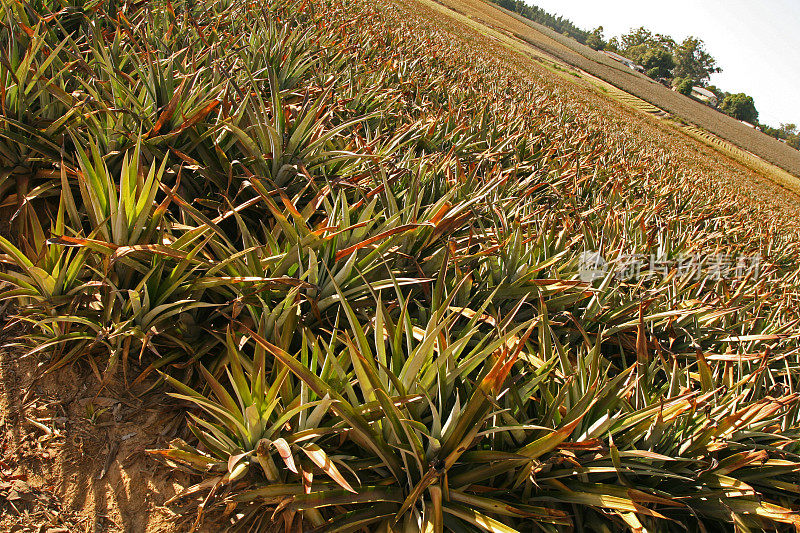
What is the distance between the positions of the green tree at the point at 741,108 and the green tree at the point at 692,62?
27.0 ft

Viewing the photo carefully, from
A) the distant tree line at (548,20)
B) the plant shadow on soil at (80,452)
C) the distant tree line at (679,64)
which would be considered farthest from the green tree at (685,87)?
the plant shadow on soil at (80,452)

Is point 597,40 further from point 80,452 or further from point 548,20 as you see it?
point 80,452

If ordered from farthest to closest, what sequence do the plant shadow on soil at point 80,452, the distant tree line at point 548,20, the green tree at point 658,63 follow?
the distant tree line at point 548,20 → the green tree at point 658,63 → the plant shadow on soil at point 80,452

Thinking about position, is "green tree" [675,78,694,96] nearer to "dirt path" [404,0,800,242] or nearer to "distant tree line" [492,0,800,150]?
"distant tree line" [492,0,800,150]

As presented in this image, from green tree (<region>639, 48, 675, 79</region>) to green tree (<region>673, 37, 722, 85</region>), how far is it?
538 centimetres

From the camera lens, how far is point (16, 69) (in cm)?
178

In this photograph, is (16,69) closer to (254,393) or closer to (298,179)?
(298,179)

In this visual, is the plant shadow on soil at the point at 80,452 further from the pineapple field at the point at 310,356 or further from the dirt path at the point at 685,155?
the dirt path at the point at 685,155

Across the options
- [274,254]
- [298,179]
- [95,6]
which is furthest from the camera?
[95,6]

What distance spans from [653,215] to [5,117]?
4.21 metres

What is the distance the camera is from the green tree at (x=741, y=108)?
Result: 80.6 meters

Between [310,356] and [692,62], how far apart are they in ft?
369

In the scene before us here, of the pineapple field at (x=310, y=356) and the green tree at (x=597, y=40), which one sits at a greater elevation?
the green tree at (x=597, y=40)

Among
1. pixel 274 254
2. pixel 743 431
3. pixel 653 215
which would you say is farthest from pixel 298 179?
pixel 653 215
